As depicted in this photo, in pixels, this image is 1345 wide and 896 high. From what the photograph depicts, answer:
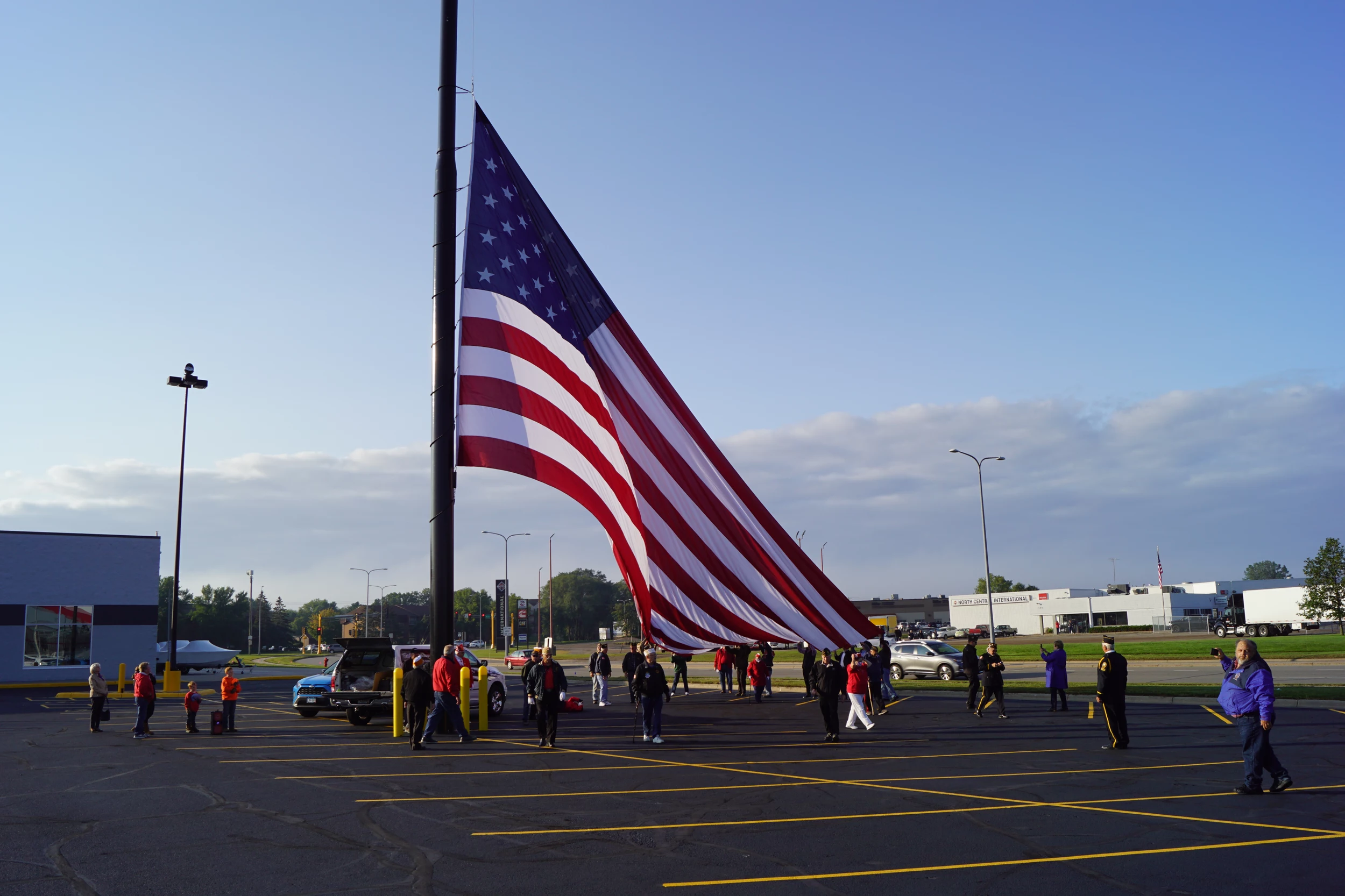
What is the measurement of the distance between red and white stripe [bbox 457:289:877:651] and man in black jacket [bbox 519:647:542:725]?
4036 millimetres

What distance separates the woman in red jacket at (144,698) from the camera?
19719 millimetres

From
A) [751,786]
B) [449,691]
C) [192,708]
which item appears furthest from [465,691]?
[751,786]

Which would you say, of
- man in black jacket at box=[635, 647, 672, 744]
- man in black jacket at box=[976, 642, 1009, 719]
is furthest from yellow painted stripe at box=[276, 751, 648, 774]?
man in black jacket at box=[976, 642, 1009, 719]

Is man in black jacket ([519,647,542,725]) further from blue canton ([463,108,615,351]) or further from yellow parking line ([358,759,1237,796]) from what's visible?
blue canton ([463,108,615,351])

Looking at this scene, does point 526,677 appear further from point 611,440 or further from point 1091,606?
point 1091,606

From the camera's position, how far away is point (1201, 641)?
65250 millimetres

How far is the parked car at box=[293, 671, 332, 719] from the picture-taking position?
24.1m

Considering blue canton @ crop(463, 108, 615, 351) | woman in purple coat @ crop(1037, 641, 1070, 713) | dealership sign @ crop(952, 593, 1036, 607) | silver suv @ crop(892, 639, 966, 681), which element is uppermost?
blue canton @ crop(463, 108, 615, 351)

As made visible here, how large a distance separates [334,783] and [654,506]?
6.30 meters

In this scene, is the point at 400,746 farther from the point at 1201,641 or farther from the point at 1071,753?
the point at 1201,641

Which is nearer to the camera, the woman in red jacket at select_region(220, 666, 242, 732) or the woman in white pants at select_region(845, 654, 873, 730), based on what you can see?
the woman in white pants at select_region(845, 654, 873, 730)

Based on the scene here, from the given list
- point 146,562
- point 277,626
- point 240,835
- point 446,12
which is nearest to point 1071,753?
point 240,835

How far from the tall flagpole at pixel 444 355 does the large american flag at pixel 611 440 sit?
2339 millimetres

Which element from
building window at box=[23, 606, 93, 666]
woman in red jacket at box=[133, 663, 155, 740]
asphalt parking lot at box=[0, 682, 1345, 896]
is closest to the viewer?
asphalt parking lot at box=[0, 682, 1345, 896]
